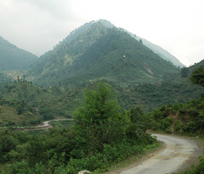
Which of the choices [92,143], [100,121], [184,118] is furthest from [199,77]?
[92,143]

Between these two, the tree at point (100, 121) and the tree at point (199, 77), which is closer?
the tree at point (100, 121)

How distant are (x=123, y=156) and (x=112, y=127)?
75.6 inches

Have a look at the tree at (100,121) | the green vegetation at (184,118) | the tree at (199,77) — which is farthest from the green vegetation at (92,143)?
the tree at (199,77)

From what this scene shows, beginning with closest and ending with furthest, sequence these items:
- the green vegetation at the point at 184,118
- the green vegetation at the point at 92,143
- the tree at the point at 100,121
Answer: the green vegetation at the point at 92,143 → the tree at the point at 100,121 → the green vegetation at the point at 184,118

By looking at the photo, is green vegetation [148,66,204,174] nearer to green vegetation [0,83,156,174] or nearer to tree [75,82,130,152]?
green vegetation [0,83,156,174]

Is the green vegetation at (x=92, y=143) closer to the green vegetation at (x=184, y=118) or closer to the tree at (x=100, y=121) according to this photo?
the tree at (x=100, y=121)

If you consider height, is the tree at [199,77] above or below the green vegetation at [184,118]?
above

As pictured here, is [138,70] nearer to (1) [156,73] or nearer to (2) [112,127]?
(1) [156,73]

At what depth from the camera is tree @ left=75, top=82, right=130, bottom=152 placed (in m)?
12.0

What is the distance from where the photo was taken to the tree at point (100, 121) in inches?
472

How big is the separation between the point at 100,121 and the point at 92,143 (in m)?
2.79

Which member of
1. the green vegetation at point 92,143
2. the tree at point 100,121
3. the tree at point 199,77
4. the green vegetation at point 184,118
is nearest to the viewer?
the green vegetation at point 92,143

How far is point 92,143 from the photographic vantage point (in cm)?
1173

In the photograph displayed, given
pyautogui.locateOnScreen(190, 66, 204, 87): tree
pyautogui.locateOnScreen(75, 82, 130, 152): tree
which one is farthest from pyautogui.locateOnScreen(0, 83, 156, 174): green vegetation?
pyautogui.locateOnScreen(190, 66, 204, 87): tree
